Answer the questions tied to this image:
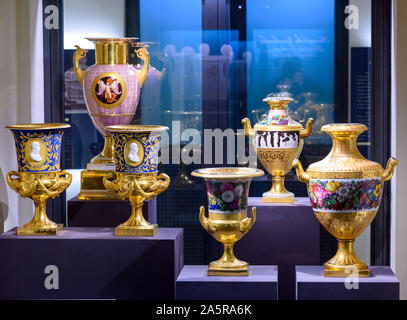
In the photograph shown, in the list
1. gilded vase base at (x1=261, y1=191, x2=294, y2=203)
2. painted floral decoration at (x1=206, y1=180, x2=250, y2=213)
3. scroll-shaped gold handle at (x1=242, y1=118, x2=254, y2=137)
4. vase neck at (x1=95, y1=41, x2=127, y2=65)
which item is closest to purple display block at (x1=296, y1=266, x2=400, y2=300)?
painted floral decoration at (x1=206, y1=180, x2=250, y2=213)

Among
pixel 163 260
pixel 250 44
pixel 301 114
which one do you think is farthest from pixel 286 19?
pixel 163 260

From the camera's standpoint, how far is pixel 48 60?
4.18m

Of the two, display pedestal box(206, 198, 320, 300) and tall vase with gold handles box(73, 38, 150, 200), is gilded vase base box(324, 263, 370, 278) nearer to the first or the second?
display pedestal box(206, 198, 320, 300)

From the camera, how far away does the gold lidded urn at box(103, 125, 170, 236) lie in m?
3.24

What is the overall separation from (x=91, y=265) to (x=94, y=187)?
0.51 meters

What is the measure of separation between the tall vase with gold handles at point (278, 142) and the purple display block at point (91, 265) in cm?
68

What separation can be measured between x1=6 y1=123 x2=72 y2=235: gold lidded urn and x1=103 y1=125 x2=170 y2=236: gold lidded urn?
270mm

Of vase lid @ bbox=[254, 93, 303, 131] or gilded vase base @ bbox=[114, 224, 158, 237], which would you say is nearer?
gilded vase base @ bbox=[114, 224, 158, 237]

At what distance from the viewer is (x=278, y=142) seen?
370 cm

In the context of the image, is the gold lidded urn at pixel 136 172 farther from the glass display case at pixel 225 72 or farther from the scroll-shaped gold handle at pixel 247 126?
the glass display case at pixel 225 72

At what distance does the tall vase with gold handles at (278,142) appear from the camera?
3689mm

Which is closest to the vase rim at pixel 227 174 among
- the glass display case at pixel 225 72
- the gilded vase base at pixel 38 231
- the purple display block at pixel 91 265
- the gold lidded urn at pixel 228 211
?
the gold lidded urn at pixel 228 211

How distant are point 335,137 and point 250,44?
116cm

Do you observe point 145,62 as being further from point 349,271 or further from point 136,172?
point 349,271
